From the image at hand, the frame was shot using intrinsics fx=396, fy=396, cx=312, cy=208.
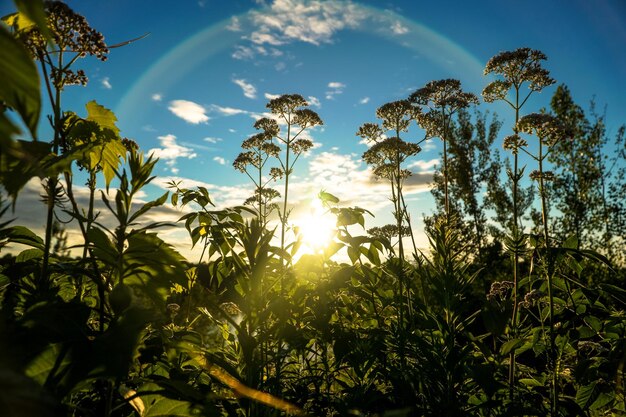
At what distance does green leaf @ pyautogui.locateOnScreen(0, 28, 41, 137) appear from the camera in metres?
0.49

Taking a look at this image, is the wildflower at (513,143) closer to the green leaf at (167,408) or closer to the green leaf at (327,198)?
the green leaf at (327,198)

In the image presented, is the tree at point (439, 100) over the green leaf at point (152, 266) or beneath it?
over

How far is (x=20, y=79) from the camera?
1.70ft

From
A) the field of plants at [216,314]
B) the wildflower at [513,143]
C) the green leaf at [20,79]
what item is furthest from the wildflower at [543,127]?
the green leaf at [20,79]

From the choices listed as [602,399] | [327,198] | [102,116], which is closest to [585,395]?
[602,399]

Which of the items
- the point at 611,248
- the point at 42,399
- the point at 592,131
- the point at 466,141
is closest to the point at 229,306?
the point at 42,399

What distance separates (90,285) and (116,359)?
55.3 inches

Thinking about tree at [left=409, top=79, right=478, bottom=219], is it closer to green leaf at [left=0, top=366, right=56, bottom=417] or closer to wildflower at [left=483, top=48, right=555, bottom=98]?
wildflower at [left=483, top=48, right=555, bottom=98]

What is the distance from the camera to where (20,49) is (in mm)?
502

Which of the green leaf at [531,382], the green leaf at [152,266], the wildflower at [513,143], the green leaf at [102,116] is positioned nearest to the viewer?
the green leaf at [152,266]

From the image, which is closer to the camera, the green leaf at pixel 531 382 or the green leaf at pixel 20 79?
the green leaf at pixel 20 79

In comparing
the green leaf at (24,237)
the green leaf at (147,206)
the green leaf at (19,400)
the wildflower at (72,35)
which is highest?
the wildflower at (72,35)

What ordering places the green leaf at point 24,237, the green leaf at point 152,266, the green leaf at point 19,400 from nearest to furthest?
the green leaf at point 19,400, the green leaf at point 152,266, the green leaf at point 24,237

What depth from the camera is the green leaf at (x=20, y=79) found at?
0.49m
